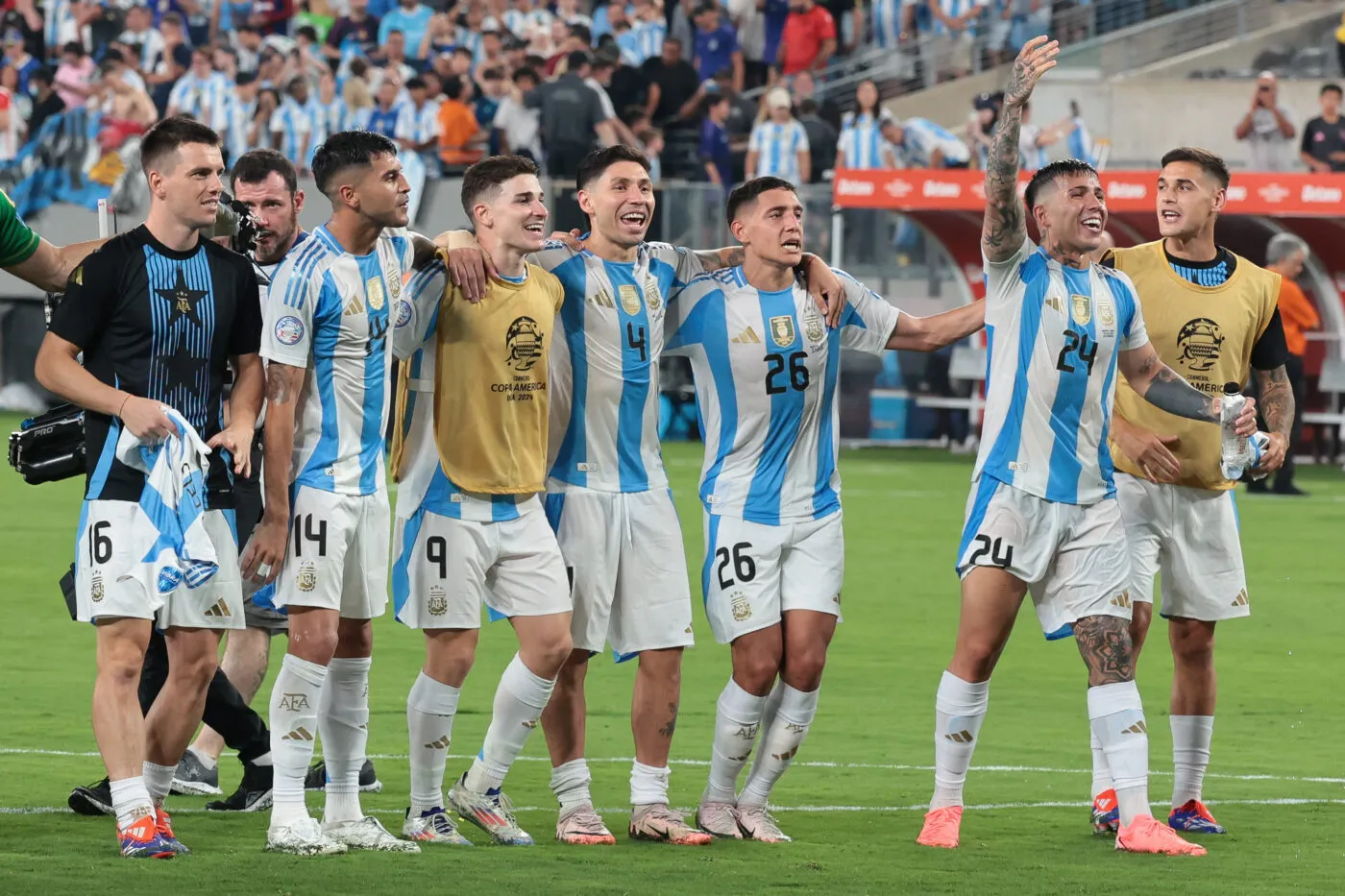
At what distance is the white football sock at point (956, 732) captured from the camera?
7.27 metres

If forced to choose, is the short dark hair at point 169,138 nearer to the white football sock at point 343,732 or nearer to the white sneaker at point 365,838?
the white football sock at point 343,732

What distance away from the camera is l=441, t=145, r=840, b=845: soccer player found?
736 cm

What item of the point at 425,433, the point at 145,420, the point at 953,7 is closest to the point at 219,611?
the point at 145,420

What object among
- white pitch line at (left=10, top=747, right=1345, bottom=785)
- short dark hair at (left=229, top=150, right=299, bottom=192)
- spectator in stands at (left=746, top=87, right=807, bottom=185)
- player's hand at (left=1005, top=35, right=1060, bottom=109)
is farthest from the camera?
spectator in stands at (left=746, top=87, right=807, bottom=185)

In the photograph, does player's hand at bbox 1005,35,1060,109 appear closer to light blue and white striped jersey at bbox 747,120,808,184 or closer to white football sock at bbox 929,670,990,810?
white football sock at bbox 929,670,990,810

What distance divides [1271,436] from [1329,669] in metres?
4.21

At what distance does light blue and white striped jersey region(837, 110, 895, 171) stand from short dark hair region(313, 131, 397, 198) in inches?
714

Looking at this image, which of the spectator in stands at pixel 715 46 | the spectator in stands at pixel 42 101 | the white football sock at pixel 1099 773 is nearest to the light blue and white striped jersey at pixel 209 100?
the spectator in stands at pixel 42 101

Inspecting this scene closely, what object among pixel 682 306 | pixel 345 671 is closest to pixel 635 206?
pixel 682 306

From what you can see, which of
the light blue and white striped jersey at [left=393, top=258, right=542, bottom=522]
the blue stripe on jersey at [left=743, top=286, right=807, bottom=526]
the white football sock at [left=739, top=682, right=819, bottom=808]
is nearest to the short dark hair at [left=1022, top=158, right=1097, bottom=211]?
the blue stripe on jersey at [left=743, top=286, right=807, bottom=526]

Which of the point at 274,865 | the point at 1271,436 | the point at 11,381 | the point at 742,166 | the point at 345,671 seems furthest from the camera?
the point at 11,381

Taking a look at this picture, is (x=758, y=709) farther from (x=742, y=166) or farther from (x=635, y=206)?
(x=742, y=166)

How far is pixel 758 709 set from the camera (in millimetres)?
7367

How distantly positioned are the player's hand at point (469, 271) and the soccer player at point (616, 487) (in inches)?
7.8
